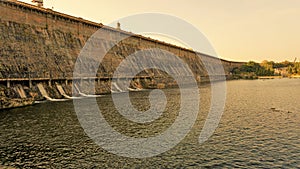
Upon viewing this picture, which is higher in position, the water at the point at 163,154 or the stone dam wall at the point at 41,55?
the stone dam wall at the point at 41,55

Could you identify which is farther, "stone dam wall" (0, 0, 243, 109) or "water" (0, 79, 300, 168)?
Result: "stone dam wall" (0, 0, 243, 109)

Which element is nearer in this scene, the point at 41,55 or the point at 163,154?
the point at 163,154

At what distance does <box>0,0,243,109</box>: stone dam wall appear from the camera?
43500 mm

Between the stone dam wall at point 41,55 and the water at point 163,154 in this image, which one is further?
the stone dam wall at point 41,55

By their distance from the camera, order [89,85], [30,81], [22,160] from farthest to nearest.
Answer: [89,85]
[30,81]
[22,160]

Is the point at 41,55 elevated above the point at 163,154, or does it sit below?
above

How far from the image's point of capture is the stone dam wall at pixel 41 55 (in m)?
43.5

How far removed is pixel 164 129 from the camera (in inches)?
989

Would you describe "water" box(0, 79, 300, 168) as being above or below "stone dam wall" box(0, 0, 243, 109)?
below

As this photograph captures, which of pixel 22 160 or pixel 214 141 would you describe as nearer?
pixel 22 160

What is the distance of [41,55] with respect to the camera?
5281cm

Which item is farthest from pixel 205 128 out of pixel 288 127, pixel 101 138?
pixel 101 138

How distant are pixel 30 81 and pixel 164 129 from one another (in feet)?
100.0

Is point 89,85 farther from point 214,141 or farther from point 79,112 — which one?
point 214,141
